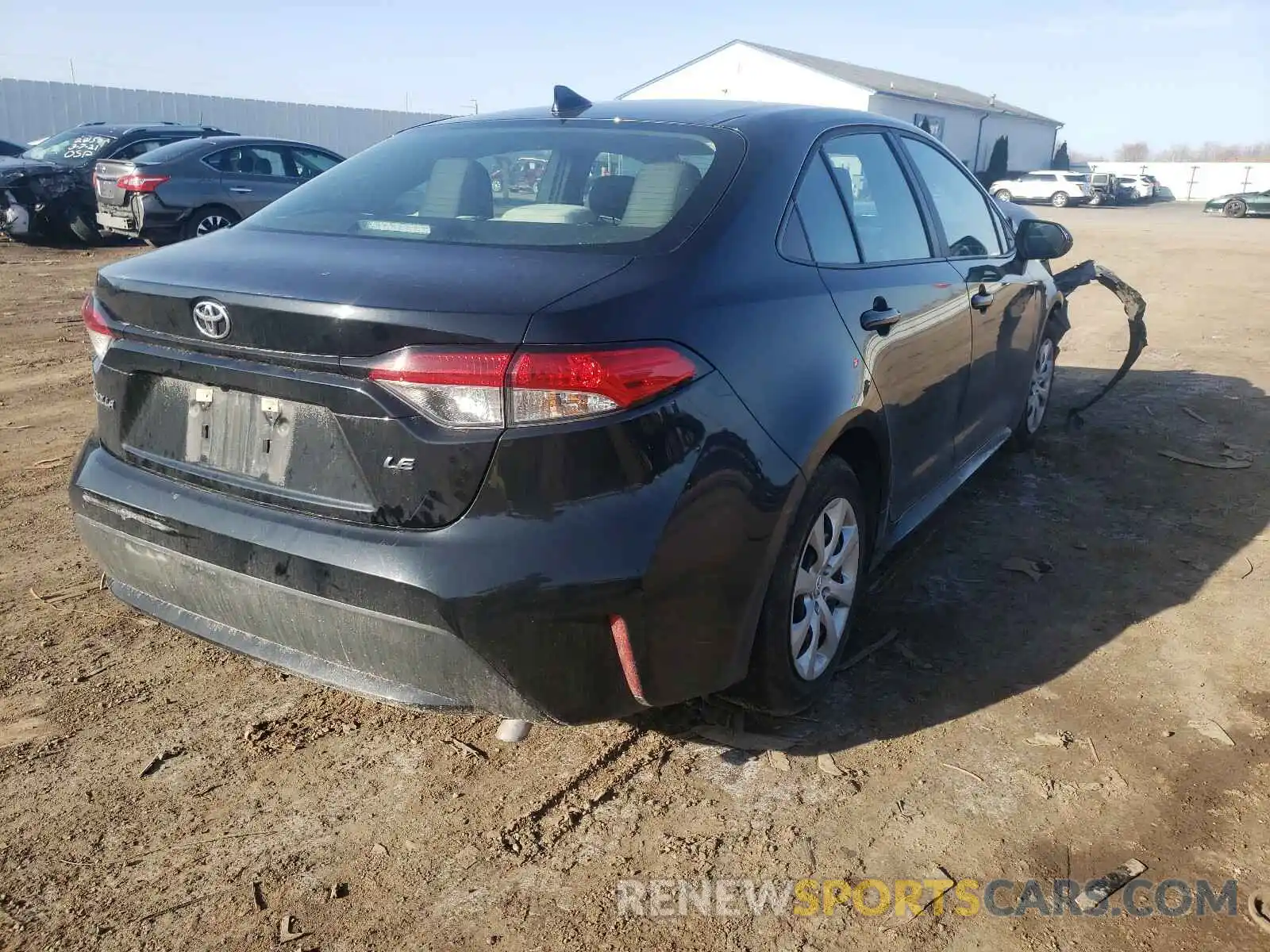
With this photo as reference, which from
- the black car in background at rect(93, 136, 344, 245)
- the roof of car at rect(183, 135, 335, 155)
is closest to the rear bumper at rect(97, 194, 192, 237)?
the black car in background at rect(93, 136, 344, 245)

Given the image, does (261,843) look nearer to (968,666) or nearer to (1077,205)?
(968,666)

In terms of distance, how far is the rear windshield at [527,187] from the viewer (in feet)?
8.38

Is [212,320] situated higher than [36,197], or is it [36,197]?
[212,320]

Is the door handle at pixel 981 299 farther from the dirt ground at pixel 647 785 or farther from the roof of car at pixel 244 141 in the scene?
the roof of car at pixel 244 141

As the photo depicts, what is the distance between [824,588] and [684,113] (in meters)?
1.51

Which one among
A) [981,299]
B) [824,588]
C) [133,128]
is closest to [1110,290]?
[981,299]

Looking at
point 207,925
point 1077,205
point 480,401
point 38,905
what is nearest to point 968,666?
point 480,401

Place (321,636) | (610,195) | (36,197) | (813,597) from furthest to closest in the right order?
(36,197) < (813,597) < (610,195) < (321,636)

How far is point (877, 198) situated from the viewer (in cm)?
344

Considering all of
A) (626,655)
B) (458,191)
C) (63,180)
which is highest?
(458,191)

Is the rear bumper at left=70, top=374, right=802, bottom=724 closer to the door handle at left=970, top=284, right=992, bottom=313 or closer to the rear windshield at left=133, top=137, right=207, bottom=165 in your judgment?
the door handle at left=970, top=284, right=992, bottom=313

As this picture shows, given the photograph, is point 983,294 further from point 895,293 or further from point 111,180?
point 111,180

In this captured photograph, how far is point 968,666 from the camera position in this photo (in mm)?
3334

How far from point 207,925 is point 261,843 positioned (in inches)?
10.7
